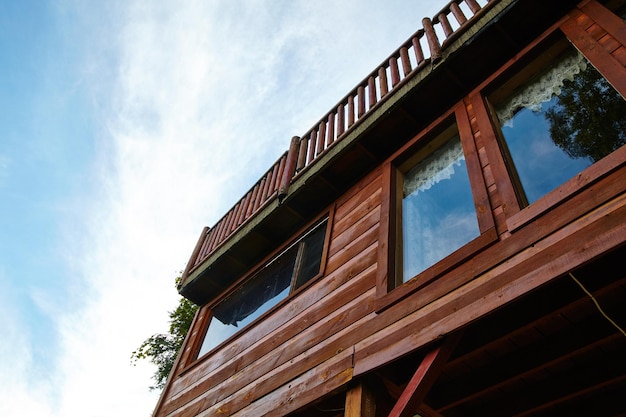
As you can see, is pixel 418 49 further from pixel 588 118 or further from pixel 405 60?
pixel 588 118

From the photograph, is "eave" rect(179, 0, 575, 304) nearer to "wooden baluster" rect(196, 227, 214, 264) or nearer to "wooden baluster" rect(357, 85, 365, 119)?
"wooden baluster" rect(357, 85, 365, 119)

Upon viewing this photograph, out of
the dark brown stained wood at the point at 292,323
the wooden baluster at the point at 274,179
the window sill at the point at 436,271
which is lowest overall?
the window sill at the point at 436,271

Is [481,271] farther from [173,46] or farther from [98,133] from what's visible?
[98,133]

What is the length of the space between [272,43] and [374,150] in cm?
1832

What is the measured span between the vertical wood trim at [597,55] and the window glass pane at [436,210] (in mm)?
1116

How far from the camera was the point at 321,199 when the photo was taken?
5125mm

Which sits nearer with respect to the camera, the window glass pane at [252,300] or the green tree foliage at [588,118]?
the green tree foliage at [588,118]

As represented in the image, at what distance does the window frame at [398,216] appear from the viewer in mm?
2688

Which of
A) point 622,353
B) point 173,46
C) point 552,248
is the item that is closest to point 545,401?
point 622,353

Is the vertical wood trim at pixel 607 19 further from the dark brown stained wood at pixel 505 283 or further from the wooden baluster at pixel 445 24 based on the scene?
the dark brown stained wood at pixel 505 283

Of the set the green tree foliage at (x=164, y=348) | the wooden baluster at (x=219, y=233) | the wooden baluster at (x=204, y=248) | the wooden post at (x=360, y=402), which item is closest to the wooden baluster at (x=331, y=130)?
the wooden baluster at (x=219, y=233)

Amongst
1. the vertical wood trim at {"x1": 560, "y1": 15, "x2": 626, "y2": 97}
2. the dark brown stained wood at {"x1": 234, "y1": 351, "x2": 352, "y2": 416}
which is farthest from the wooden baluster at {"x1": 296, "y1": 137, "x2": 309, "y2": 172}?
the vertical wood trim at {"x1": 560, "y1": 15, "x2": 626, "y2": 97}

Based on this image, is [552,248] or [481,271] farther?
[481,271]

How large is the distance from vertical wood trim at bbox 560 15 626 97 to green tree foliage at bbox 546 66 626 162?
0.09 metres
